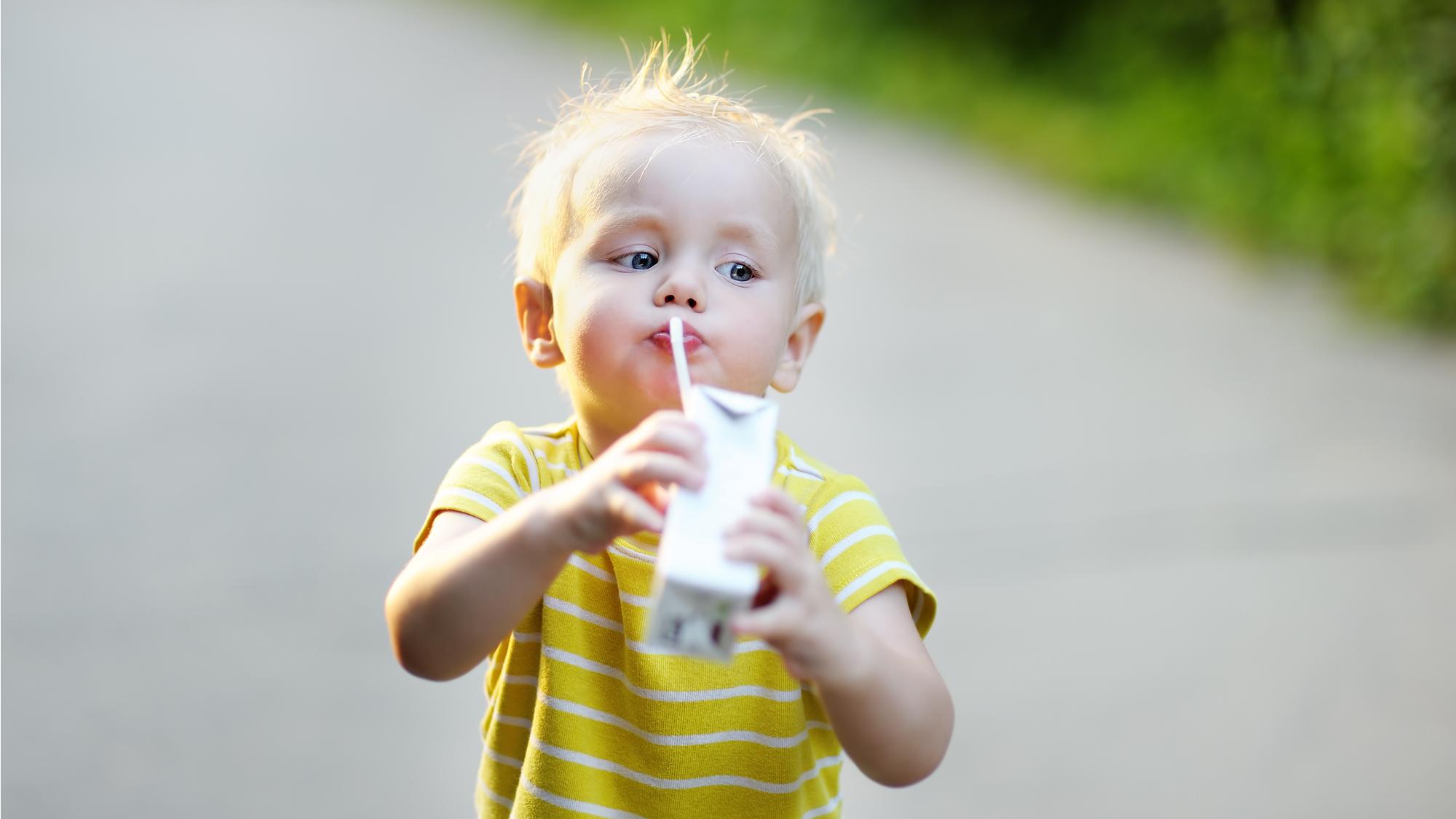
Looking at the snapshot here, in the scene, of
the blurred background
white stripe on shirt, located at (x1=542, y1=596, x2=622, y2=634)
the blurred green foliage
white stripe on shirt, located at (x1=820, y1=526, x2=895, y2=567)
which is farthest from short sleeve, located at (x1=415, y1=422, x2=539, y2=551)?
the blurred green foliage

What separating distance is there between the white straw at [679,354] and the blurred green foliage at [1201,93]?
396 cm

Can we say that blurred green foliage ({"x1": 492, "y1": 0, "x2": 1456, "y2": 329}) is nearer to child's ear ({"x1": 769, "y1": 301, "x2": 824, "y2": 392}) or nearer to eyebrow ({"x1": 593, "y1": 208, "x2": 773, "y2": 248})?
child's ear ({"x1": 769, "y1": 301, "x2": 824, "y2": 392})

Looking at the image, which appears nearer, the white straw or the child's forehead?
the white straw

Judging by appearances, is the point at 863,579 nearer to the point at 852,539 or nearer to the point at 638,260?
the point at 852,539

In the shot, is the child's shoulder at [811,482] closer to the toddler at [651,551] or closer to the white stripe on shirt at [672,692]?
the toddler at [651,551]


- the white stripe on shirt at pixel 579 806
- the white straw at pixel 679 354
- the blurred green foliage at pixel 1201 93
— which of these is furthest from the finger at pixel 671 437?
the blurred green foliage at pixel 1201 93

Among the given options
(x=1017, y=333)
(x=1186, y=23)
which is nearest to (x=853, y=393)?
(x=1017, y=333)

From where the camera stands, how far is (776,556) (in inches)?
43.8

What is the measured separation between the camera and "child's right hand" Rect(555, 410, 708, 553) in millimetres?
1129

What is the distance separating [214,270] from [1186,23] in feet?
13.2

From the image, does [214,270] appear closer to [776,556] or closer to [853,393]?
[853,393]

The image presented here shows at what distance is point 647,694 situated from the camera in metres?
1.45

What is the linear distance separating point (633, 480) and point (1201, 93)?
5.50 meters

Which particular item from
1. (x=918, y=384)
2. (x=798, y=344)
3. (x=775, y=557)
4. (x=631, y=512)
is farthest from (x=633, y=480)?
(x=918, y=384)
